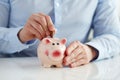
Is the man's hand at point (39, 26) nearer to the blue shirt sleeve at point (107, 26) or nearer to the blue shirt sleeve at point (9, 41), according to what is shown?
the blue shirt sleeve at point (9, 41)

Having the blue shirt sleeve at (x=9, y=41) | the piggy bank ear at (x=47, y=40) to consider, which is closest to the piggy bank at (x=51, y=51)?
the piggy bank ear at (x=47, y=40)

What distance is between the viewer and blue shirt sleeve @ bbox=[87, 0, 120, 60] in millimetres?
927

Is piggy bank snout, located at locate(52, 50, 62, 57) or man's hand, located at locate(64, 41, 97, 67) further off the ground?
piggy bank snout, located at locate(52, 50, 62, 57)

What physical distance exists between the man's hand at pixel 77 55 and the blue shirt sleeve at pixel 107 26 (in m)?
0.11

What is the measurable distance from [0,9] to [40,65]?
30cm

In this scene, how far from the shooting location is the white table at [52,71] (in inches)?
27.1

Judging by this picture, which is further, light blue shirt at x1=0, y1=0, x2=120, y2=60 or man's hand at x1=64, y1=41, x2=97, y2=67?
light blue shirt at x1=0, y1=0, x2=120, y2=60

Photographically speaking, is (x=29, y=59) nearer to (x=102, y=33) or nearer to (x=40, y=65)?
(x=40, y=65)

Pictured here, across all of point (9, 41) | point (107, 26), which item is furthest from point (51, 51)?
point (107, 26)

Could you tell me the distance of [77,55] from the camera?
0.79m

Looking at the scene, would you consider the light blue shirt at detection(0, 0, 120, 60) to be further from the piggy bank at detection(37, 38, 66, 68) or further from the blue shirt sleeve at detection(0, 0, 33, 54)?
the piggy bank at detection(37, 38, 66, 68)

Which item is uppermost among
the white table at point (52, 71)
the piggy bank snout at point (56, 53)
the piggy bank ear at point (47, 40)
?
the piggy bank ear at point (47, 40)

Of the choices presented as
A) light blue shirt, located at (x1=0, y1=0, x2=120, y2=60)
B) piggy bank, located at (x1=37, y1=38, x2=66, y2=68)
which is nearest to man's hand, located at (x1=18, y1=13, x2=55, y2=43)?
piggy bank, located at (x1=37, y1=38, x2=66, y2=68)

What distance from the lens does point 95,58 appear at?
856 millimetres
